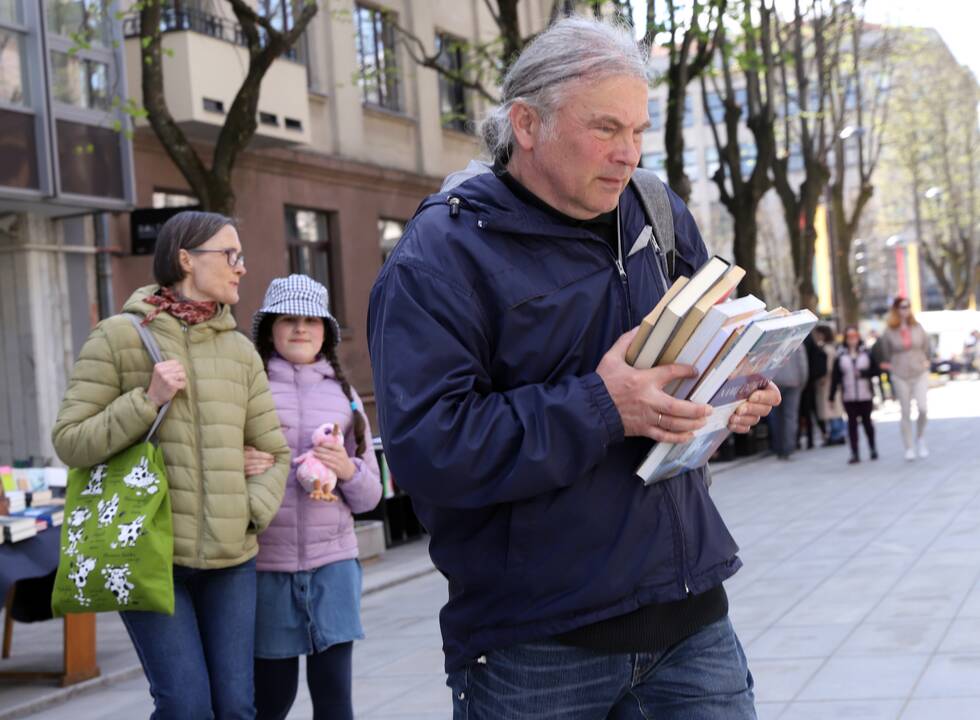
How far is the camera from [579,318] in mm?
2693

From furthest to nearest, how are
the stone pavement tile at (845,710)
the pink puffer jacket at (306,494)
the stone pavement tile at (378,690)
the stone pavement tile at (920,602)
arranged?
the stone pavement tile at (920,602) → the stone pavement tile at (378,690) → the stone pavement tile at (845,710) → the pink puffer jacket at (306,494)

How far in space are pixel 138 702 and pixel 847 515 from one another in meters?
7.75

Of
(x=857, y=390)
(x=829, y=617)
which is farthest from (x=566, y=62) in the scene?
(x=857, y=390)

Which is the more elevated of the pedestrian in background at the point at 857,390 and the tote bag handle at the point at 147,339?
the tote bag handle at the point at 147,339

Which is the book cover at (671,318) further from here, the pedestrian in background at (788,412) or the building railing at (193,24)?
the pedestrian in background at (788,412)

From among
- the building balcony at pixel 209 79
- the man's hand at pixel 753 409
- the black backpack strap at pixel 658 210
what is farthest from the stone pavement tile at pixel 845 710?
the building balcony at pixel 209 79

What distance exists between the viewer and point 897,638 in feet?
25.4

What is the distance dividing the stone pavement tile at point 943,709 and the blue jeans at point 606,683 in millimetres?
3464

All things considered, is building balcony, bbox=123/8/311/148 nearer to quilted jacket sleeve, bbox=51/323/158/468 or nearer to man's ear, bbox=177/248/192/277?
man's ear, bbox=177/248/192/277

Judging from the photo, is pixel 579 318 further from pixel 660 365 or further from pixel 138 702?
pixel 138 702

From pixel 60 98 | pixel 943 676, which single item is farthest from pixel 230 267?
pixel 60 98

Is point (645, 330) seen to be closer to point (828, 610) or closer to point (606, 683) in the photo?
point (606, 683)

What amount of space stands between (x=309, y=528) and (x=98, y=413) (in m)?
0.96

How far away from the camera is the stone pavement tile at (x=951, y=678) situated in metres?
6.45
